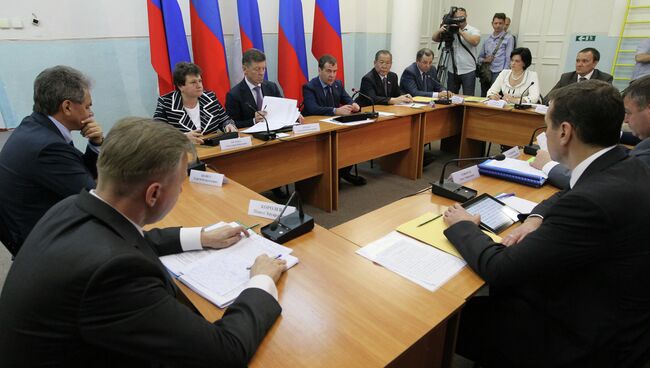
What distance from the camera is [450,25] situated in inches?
201

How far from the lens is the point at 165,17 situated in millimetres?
3395

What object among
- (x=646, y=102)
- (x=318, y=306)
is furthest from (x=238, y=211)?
(x=646, y=102)

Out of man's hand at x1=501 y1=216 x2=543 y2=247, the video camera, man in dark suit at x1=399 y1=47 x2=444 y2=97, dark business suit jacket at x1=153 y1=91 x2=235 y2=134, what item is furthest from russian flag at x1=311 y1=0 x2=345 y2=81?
man's hand at x1=501 y1=216 x2=543 y2=247

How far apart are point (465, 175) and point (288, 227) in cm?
99

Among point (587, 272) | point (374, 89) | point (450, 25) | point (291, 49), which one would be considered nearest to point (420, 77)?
point (374, 89)

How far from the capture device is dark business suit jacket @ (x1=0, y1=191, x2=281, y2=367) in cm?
68

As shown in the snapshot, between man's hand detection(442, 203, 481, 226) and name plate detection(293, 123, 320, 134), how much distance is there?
1646 millimetres

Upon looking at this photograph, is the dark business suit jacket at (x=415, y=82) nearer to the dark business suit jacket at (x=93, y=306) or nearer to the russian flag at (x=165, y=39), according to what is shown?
the russian flag at (x=165, y=39)

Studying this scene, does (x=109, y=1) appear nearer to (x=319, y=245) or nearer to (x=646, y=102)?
(x=319, y=245)

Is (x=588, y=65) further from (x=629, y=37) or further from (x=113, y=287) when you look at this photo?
(x=113, y=287)

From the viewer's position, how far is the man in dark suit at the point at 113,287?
2.23ft

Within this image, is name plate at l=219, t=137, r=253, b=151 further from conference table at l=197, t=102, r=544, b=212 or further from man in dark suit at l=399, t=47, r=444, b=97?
man in dark suit at l=399, t=47, r=444, b=97

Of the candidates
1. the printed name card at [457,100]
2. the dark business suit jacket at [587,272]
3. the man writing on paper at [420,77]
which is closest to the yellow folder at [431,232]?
the dark business suit jacket at [587,272]

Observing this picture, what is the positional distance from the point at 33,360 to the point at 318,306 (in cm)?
62
